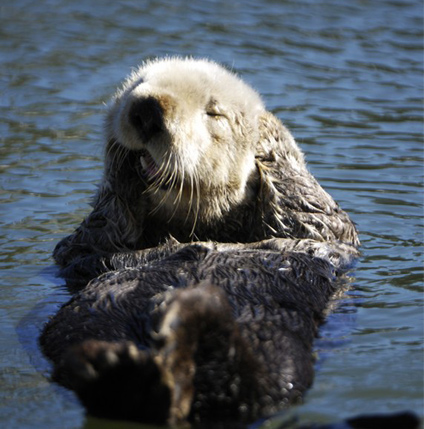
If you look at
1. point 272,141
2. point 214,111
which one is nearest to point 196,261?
point 214,111

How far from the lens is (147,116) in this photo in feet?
13.0

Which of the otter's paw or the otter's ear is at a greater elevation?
the otter's ear

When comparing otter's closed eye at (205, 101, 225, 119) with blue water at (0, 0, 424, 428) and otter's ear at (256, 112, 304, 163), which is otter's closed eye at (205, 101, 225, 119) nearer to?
otter's ear at (256, 112, 304, 163)

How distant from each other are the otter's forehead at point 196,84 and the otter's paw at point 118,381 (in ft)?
5.43

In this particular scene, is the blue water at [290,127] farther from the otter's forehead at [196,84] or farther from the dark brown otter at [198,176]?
the otter's forehead at [196,84]

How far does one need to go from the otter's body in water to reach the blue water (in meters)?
0.19

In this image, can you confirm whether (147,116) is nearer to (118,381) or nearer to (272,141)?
(272,141)

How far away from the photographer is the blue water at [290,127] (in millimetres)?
3557

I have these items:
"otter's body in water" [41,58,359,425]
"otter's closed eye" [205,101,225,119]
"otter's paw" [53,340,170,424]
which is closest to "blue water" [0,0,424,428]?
"otter's body in water" [41,58,359,425]

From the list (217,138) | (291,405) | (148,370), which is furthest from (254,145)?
(148,370)

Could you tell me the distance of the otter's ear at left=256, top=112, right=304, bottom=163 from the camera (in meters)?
4.66

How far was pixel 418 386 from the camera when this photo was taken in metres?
3.36

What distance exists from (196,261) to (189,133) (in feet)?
2.04

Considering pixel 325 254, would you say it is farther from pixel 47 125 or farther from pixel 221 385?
pixel 47 125
